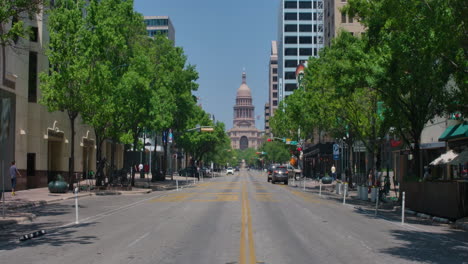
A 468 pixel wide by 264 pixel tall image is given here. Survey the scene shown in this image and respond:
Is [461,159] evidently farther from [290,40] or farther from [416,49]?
[290,40]

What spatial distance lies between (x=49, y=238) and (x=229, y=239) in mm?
4790

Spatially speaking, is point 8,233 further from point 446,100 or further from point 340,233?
point 446,100

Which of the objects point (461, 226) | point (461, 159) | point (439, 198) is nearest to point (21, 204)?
point (439, 198)

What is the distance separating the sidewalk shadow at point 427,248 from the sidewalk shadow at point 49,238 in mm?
7482

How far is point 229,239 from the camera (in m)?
14.0

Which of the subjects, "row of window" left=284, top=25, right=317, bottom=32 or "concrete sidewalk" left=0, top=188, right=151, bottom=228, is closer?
"concrete sidewalk" left=0, top=188, right=151, bottom=228

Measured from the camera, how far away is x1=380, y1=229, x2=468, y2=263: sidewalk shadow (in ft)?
39.2

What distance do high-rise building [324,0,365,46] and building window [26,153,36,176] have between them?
46801 millimetres

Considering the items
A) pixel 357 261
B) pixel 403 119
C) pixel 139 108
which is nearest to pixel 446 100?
pixel 403 119

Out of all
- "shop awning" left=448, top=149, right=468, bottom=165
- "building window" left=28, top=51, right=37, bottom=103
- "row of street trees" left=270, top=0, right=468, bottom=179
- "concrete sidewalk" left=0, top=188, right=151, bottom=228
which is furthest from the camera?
"building window" left=28, top=51, right=37, bottom=103

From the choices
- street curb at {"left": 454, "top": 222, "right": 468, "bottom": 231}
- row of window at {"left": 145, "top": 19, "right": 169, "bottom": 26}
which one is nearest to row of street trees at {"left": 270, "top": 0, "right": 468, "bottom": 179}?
street curb at {"left": 454, "top": 222, "right": 468, "bottom": 231}

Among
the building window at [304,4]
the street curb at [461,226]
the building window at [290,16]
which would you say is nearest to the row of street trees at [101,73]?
the street curb at [461,226]

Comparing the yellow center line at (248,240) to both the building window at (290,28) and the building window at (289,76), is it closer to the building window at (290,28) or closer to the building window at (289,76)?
the building window at (289,76)

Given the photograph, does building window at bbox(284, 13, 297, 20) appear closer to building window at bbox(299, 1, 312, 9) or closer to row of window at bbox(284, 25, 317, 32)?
row of window at bbox(284, 25, 317, 32)
